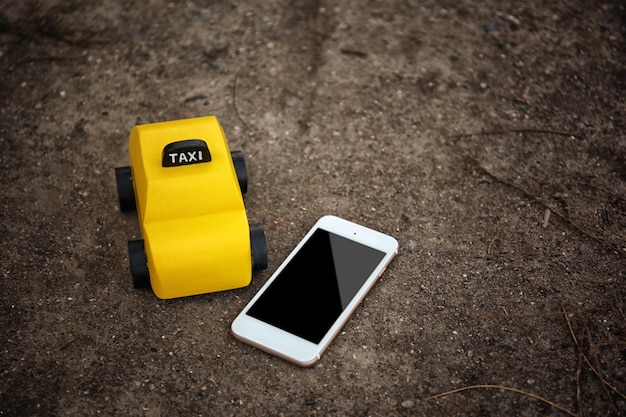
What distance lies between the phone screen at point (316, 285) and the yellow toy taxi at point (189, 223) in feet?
0.34

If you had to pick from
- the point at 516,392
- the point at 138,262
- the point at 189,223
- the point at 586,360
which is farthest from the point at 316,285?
the point at 586,360

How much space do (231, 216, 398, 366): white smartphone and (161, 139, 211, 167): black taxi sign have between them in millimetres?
405

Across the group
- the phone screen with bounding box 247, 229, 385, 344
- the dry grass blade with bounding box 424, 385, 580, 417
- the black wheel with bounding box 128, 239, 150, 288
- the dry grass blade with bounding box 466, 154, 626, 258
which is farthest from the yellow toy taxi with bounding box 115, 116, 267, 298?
the dry grass blade with bounding box 466, 154, 626, 258

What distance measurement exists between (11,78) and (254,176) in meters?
1.09

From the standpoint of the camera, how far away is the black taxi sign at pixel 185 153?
1838mm

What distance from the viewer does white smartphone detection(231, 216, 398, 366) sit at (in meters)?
1.85

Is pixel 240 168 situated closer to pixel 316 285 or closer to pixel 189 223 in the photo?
pixel 189 223

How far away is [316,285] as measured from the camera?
6.38 feet

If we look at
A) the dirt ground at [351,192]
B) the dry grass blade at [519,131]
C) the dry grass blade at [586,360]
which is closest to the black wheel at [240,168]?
the dirt ground at [351,192]

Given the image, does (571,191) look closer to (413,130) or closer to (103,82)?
(413,130)

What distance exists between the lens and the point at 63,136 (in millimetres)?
2434

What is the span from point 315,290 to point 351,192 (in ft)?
1.54

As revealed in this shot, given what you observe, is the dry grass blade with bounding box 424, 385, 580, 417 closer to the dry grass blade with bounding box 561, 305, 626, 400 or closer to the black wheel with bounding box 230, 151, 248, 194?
the dry grass blade with bounding box 561, 305, 626, 400

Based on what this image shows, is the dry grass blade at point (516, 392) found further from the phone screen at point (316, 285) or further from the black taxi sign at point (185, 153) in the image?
the black taxi sign at point (185, 153)
